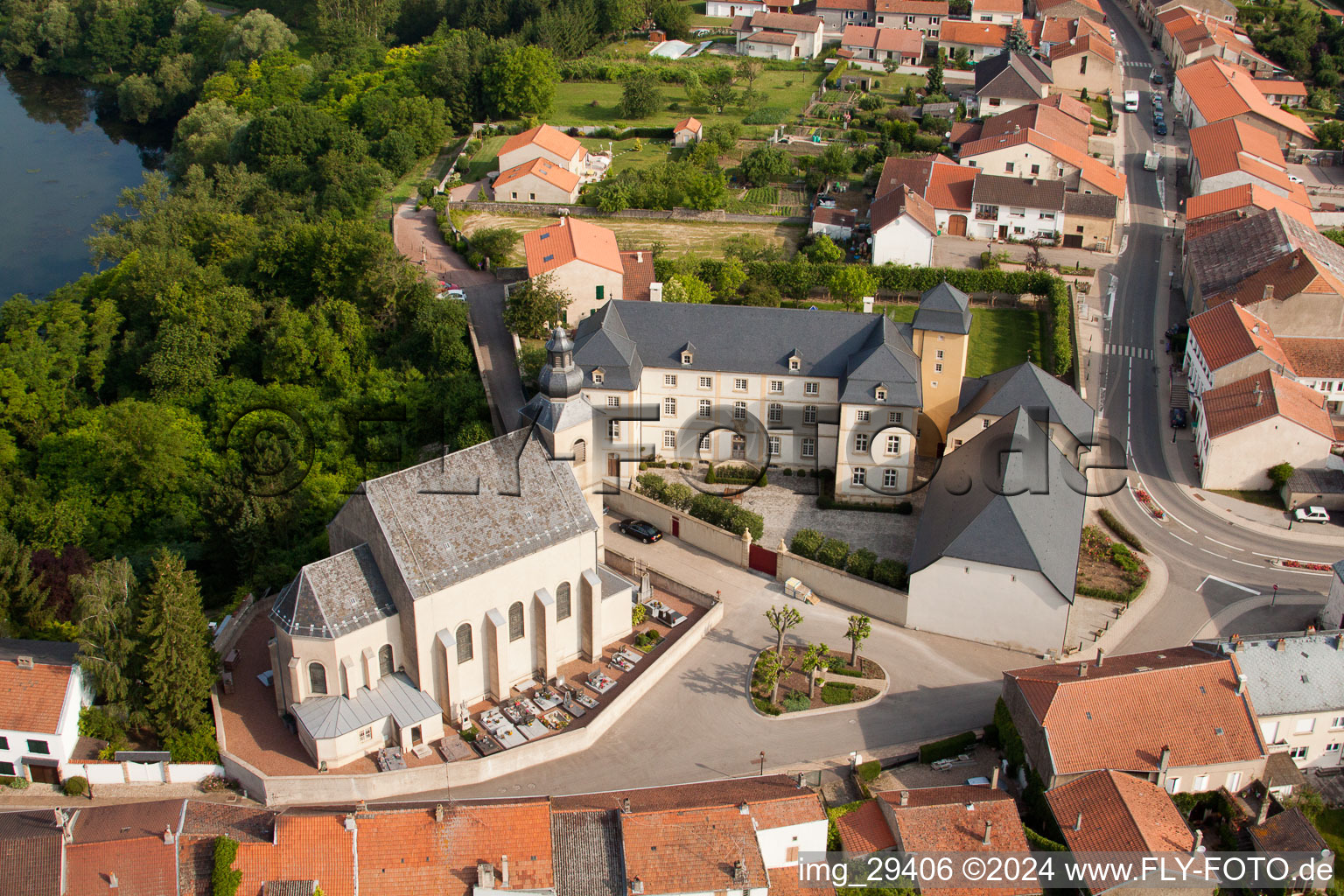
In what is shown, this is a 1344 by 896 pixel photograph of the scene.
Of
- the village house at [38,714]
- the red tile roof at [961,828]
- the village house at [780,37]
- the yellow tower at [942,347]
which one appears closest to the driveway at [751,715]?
the red tile roof at [961,828]

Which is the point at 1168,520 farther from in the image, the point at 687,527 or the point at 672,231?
the point at 672,231

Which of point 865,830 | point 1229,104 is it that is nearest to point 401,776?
point 865,830

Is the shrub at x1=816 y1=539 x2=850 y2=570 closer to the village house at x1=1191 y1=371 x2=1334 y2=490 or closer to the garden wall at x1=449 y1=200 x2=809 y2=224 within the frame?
the village house at x1=1191 y1=371 x2=1334 y2=490

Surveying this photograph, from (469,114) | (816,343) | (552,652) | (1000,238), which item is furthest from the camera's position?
(469,114)

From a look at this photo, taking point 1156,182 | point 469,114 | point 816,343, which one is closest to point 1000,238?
point 1156,182

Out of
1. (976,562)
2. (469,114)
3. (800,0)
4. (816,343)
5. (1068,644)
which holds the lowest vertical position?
(1068,644)

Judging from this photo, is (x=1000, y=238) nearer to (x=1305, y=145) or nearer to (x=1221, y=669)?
(x=1305, y=145)

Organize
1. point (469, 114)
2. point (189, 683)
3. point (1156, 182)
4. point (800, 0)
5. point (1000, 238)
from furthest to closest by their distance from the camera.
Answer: point (800, 0), point (469, 114), point (1156, 182), point (1000, 238), point (189, 683)
